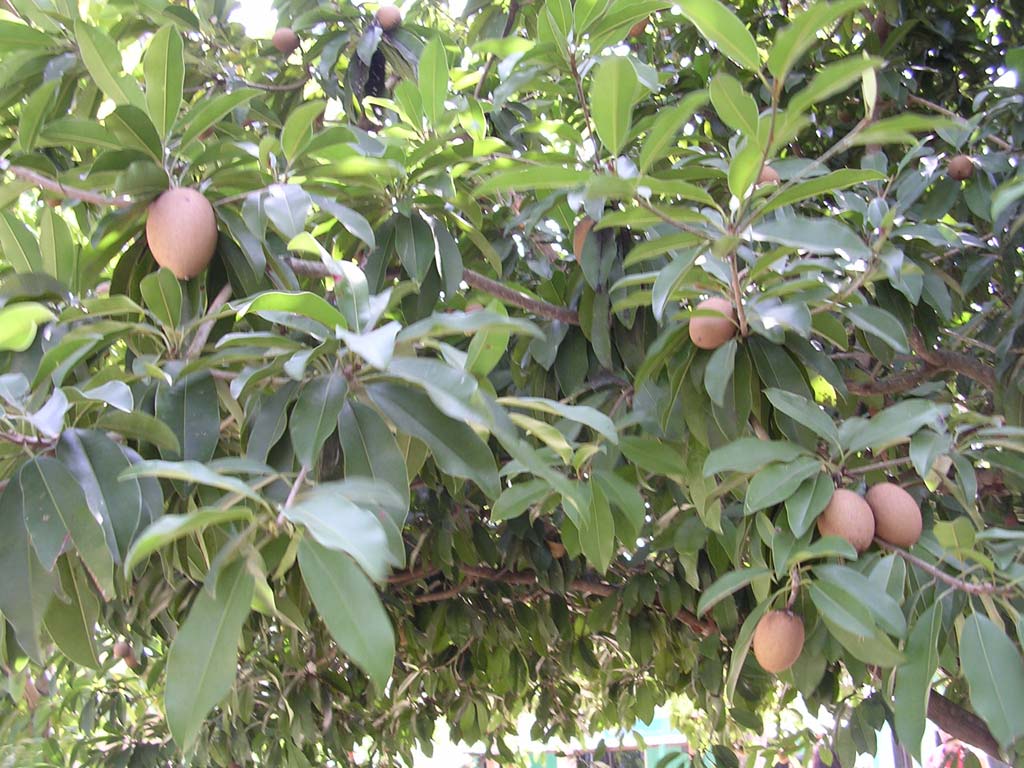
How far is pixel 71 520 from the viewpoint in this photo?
2.87 ft

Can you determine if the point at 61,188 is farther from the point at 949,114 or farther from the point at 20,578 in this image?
the point at 949,114

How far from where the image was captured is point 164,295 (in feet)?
3.52

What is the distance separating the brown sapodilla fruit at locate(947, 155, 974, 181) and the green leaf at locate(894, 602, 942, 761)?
123 cm

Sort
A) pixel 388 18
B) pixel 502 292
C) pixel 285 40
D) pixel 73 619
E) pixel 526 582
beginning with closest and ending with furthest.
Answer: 1. pixel 73 619
2. pixel 502 292
3. pixel 388 18
4. pixel 285 40
5. pixel 526 582

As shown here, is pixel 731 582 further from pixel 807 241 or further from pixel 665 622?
pixel 665 622

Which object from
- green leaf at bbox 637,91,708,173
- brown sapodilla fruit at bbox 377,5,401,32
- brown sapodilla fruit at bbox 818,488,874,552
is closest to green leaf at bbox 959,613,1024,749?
→ brown sapodilla fruit at bbox 818,488,874,552

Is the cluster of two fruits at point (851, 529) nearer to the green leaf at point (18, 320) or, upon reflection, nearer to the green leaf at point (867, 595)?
the green leaf at point (867, 595)

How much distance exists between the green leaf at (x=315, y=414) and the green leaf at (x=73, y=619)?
1.19 ft

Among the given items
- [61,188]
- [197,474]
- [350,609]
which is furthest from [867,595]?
[61,188]

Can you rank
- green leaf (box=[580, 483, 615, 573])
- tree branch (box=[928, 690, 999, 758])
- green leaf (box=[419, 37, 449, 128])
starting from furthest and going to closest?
tree branch (box=[928, 690, 999, 758]) → green leaf (box=[419, 37, 449, 128]) → green leaf (box=[580, 483, 615, 573])

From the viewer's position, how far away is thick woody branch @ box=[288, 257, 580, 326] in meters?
1.32

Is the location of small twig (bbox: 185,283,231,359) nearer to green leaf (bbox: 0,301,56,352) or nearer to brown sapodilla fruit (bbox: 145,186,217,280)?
brown sapodilla fruit (bbox: 145,186,217,280)

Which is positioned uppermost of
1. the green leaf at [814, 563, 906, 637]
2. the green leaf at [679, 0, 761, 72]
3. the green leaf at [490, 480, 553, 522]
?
the green leaf at [679, 0, 761, 72]

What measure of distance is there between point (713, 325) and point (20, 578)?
2.77ft
